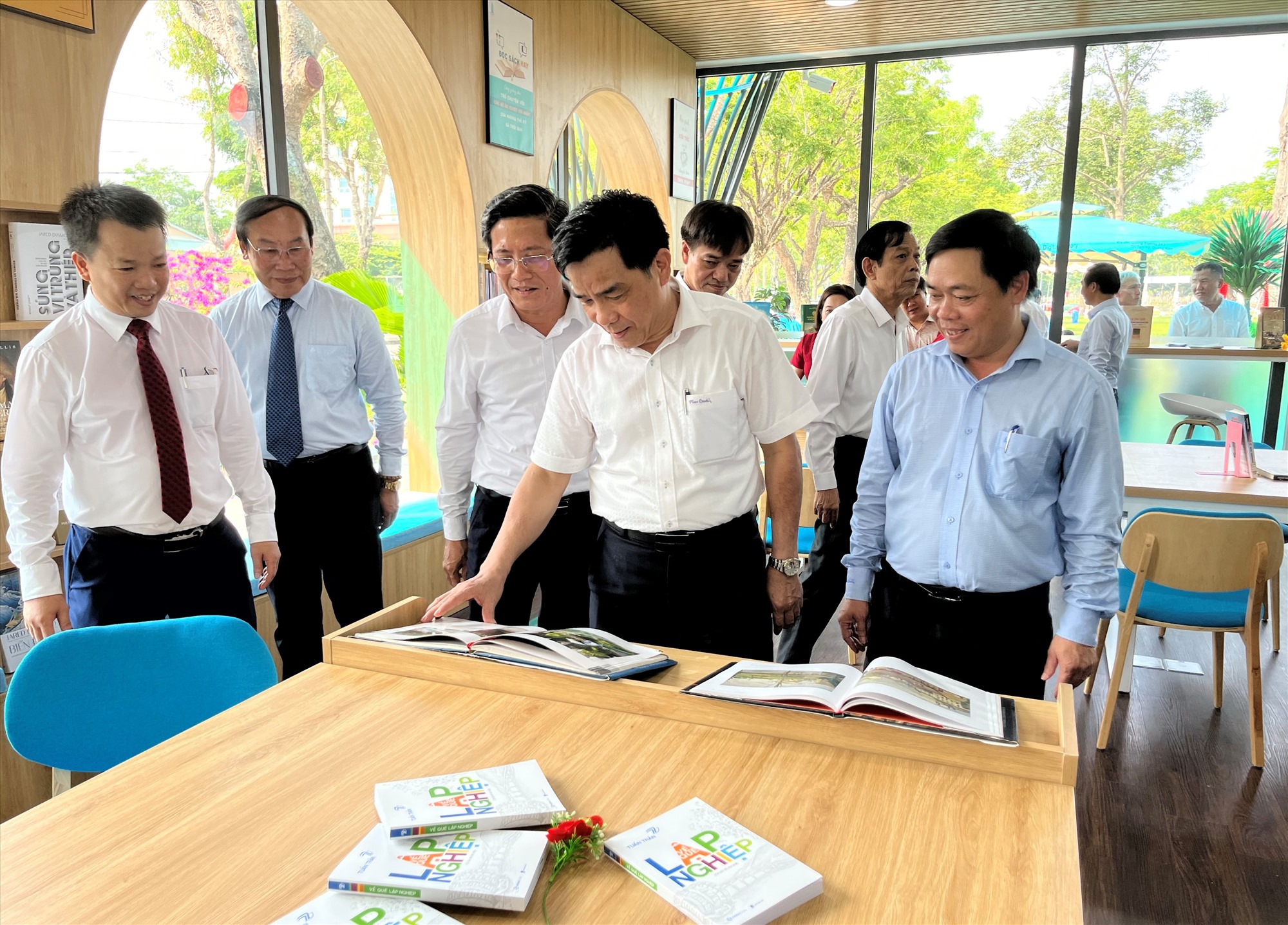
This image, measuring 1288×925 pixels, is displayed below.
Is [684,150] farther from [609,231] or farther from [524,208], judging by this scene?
[609,231]

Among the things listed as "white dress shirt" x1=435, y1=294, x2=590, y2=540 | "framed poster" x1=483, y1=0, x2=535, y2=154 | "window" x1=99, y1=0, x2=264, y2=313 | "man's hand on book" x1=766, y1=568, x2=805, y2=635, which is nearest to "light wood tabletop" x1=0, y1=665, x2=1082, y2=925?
"man's hand on book" x1=766, y1=568, x2=805, y2=635

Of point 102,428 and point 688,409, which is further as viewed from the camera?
point 102,428

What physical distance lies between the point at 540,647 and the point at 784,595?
76 centimetres

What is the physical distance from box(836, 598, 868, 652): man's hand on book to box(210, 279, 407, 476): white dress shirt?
5.88 feet

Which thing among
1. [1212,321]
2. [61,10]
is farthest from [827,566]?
[1212,321]

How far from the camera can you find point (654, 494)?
6.93 ft

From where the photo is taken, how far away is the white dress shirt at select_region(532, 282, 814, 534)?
6.86 ft

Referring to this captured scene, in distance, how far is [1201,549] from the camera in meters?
3.00

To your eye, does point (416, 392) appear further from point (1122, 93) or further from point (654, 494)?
point (1122, 93)

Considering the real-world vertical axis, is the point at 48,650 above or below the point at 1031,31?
below

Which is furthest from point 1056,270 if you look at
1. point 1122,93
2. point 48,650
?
point 48,650

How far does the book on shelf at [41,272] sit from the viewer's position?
250 cm

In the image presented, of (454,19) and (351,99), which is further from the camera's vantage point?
(351,99)

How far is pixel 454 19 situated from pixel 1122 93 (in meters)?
5.25
